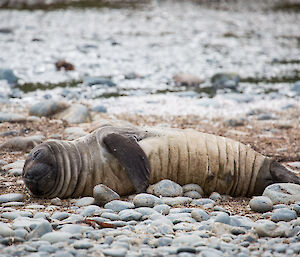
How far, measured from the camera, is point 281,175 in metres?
5.32

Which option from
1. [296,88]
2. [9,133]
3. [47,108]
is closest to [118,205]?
[9,133]

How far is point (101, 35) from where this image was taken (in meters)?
16.2

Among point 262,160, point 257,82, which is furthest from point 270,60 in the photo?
point 262,160

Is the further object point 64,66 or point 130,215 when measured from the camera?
point 64,66

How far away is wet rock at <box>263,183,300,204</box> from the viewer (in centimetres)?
480

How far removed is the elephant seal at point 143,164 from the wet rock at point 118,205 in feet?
1.67

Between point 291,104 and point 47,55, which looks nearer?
point 291,104

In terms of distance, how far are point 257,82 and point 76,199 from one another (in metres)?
7.72

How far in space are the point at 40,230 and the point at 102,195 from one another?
958mm

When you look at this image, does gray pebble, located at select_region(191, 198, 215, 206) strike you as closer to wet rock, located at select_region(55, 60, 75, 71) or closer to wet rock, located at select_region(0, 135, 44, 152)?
wet rock, located at select_region(0, 135, 44, 152)

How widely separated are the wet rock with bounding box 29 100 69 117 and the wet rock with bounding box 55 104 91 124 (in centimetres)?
8

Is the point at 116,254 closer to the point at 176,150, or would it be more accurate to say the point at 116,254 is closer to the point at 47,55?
the point at 176,150

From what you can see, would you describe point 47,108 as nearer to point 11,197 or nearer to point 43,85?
point 43,85

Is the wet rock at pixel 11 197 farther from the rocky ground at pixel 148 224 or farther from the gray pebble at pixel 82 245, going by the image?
the gray pebble at pixel 82 245
